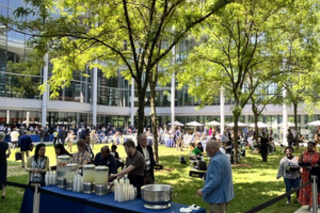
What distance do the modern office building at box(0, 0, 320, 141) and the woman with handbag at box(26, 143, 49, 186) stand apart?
49.4 feet

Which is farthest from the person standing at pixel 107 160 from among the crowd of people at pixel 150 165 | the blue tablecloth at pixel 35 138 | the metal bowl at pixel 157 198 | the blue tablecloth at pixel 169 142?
the blue tablecloth at pixel 35 138

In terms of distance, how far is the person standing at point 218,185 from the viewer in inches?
162

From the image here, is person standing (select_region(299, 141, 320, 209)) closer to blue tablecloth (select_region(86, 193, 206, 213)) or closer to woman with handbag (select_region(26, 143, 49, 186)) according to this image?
blue tablecloth (select_region(86, 193, 206, 213))

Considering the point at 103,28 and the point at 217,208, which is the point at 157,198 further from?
the point at 103,28

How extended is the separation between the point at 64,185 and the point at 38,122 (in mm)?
29839

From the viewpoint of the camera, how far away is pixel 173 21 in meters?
9.49

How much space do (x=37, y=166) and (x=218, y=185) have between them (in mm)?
3879

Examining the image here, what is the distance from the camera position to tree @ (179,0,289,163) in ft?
43.4

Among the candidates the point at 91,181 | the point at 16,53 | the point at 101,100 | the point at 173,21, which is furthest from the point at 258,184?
the point at 101,100

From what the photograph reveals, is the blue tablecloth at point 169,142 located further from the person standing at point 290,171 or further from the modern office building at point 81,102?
the person standing at point 290,171

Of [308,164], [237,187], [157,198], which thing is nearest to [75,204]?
[157,198]

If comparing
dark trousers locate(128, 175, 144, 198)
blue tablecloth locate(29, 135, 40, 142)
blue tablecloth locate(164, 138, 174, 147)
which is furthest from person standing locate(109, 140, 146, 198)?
blue tablecloth locate(29, 135, 40, 142)

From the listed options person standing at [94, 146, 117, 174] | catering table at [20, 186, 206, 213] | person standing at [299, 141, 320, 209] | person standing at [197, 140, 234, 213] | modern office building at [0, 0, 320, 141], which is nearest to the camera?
catering table at [20, 186, 206, 213]

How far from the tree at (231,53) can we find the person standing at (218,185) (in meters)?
9.01
